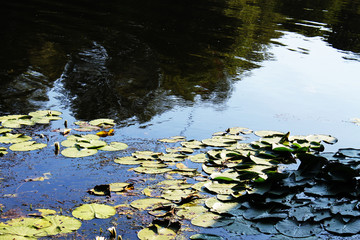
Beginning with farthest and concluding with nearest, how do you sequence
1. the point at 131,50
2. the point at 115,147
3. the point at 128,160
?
the point at 131,50 < the point at 115,147 < the point at 128,160

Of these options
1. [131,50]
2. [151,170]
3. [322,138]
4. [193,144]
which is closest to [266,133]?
[322,138]

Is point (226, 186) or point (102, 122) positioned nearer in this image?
point (226, 186)

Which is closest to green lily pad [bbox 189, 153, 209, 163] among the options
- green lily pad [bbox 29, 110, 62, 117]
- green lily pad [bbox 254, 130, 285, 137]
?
green lily pad [bbox 254, 130, 285, 137]

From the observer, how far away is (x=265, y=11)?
9.50 meters

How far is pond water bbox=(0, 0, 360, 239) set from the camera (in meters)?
3.16

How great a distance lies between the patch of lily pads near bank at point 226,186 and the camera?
6.18ft

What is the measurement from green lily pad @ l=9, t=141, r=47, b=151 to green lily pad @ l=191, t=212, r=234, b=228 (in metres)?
1.25

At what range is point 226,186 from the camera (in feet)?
7.50

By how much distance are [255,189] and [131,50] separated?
3314 millimetres

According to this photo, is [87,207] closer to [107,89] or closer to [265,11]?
[107,89]

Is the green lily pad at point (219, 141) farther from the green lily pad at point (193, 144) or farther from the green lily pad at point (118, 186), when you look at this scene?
the green lily pad at point (118, 186)

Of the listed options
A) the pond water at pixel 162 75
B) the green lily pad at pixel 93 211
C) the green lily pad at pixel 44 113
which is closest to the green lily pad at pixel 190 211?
the green lily pad at pixel 93 211

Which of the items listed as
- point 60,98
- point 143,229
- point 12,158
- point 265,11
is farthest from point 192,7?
point 143,229

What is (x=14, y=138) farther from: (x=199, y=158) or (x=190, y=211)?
(x=190, y=211)
